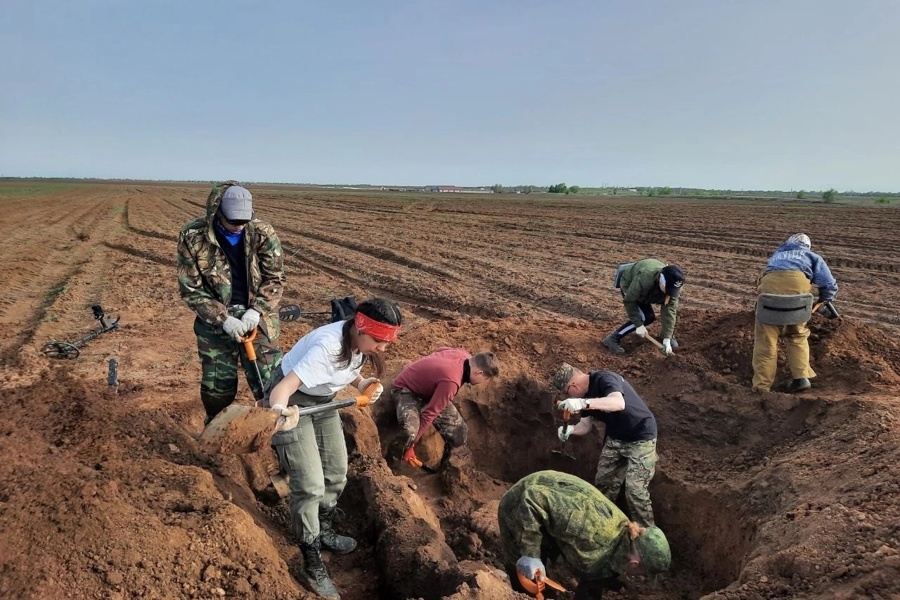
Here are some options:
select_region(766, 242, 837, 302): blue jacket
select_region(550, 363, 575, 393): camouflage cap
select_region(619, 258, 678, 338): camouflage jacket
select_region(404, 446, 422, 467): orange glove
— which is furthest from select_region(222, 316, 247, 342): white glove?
select_region(766, 242, 837, 302): blue jacket

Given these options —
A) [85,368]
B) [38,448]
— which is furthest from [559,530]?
[85,368]

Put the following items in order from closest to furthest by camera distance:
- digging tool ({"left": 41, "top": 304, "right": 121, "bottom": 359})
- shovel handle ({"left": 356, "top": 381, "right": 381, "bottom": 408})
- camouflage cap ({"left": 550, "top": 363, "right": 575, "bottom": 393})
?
shovel handle ({"left": 356, "top": 381, "right": 381, "bottom": 408})
camouflage cap ({"left": 550, "top": 363, "right": 575, "bottom": 393})
digging tool ({"left": 41, "top": 304, "right": 121, "bottom": 359})

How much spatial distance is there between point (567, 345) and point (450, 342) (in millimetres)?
1384

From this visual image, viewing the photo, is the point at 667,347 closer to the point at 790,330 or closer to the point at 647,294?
the point at 647,294

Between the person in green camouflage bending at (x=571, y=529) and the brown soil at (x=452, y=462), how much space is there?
1.04ft

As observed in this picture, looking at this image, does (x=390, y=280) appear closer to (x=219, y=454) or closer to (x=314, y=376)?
(x=219, y=454)

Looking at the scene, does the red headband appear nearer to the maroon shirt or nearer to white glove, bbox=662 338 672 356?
the maroon shirt

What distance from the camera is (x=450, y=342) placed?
674cm

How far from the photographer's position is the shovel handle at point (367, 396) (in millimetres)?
3392

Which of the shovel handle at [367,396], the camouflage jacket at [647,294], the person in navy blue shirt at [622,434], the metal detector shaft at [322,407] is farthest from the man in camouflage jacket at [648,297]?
the metal detector shaft at [322,407]

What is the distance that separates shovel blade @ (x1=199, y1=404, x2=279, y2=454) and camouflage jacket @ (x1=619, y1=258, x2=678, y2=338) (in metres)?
4.39

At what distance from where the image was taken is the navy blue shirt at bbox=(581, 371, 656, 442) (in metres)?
4.02

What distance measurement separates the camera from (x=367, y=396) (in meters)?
3.45

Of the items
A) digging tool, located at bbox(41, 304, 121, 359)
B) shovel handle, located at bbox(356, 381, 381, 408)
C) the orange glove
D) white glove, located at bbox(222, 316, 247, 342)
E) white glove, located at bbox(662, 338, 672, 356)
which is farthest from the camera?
digging tool, located at bbox(41, 304, 121, 359)
